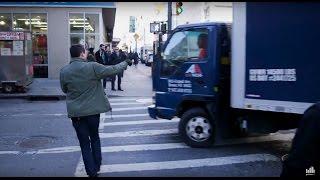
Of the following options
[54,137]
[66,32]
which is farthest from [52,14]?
[54,137]

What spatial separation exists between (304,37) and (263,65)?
80cm

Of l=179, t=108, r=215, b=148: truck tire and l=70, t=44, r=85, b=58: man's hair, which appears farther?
l=179, t=108, r=215, b=148: truck tire

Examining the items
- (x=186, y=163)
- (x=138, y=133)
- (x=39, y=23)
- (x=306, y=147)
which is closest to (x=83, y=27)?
(x=39, y=23)

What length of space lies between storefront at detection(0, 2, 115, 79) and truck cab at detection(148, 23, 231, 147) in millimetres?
16155

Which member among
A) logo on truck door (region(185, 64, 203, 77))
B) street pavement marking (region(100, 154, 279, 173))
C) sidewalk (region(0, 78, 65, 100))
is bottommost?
street pavement marking (region(100, 154, 279, 173))

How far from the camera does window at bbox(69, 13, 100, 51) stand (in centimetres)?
2497

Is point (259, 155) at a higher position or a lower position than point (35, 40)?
lower

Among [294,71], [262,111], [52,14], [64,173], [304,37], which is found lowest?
[64,173]

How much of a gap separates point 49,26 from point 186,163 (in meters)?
18.7

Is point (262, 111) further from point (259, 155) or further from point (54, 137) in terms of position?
point (54, 137)

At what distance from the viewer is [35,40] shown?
2484cm

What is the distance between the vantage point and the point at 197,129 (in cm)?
848

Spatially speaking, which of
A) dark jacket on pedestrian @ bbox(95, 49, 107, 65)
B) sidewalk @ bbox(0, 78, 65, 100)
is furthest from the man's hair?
dark jacket on pedestrian @ bbox(95, 49, 107, 65)

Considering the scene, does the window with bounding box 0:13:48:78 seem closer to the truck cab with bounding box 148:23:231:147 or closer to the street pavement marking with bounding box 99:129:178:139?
the street pavement marking with bounding box 99:129:178:139
